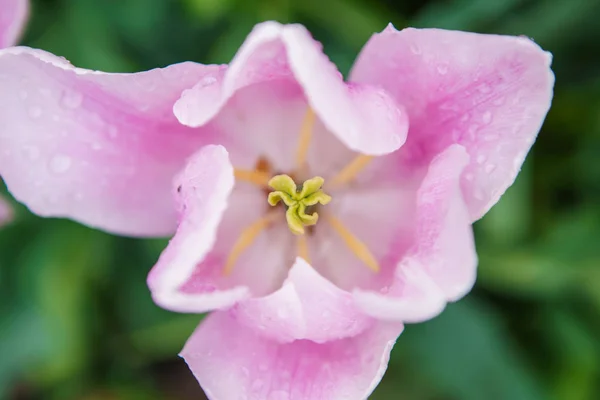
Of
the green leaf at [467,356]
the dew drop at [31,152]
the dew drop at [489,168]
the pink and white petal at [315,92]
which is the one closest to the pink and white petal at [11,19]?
the dew drop at [31,152]

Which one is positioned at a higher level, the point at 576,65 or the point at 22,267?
the point at 576,65

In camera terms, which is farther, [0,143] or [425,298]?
[0,143]

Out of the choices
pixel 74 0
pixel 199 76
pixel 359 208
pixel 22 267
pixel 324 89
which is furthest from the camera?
pixel 22 267

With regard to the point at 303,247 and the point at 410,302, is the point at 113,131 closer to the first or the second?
the point at 303,247

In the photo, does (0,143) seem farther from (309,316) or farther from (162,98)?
(309,316)

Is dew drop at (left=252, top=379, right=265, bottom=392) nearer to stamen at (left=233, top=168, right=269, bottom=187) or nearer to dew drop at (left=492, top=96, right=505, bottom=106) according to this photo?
stamen at (left=233, top=168, right=269, bottom=187)

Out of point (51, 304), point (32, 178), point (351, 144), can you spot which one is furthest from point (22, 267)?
point (351, 144)

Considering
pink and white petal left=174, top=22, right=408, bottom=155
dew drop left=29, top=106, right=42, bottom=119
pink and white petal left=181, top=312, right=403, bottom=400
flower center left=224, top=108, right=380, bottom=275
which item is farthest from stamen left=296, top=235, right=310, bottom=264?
dew drop left=29, top=106, right=42, bottom=119
